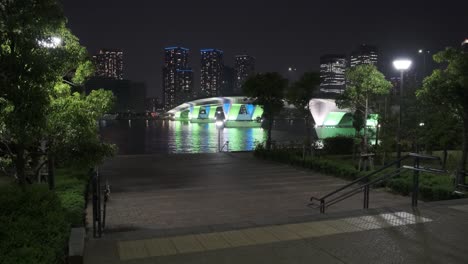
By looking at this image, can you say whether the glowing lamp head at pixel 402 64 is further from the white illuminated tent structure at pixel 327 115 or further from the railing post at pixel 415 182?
the white illuminated tent structure at pixel 327 115

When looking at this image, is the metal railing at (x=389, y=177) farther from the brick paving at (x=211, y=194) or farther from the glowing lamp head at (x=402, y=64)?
the glowing lamp head at (x=402, y=64)

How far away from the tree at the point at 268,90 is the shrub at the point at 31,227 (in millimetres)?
21067

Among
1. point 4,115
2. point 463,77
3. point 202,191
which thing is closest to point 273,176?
point 202,191

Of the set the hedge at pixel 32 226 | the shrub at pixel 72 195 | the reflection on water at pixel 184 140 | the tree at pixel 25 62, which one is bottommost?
the reflection on water at pixel 184 140

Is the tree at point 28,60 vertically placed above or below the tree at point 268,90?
below

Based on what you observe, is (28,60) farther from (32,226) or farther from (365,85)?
(365,85)

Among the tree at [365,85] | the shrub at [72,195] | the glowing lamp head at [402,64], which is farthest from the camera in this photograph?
the tree at [365,85]

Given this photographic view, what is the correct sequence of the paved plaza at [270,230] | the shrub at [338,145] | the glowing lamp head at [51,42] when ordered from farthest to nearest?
the shrub at [338,145]
the glowing lamp head at [51,42]
the paved plaza at [270,230]

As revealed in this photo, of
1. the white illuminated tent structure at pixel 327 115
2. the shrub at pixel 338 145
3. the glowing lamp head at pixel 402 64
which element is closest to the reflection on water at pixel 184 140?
the white illuminated tent structure at pixel 327 115

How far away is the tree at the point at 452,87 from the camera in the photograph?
36.7 ft

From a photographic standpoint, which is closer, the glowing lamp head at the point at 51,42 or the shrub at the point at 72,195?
the glowing lamp head at the point at 51,42

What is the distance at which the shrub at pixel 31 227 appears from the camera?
4.38 m

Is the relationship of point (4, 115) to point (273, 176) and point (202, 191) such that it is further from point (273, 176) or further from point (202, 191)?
point (273, 176)

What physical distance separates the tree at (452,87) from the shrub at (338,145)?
1169 cm
